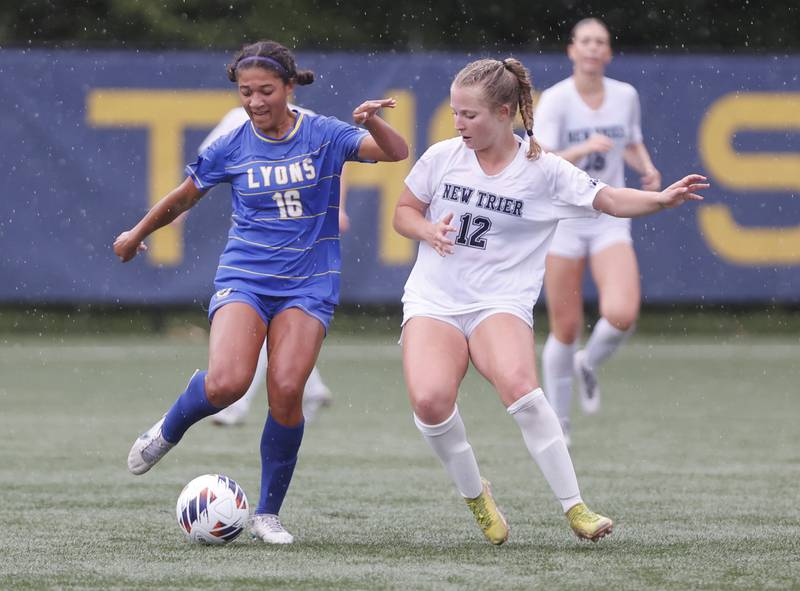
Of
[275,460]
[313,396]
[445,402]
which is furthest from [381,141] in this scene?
[313,396]

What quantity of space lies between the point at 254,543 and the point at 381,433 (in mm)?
3795

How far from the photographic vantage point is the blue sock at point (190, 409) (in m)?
6.00

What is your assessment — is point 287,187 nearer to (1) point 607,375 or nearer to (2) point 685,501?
(2) point 685,501

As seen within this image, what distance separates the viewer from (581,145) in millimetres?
8891

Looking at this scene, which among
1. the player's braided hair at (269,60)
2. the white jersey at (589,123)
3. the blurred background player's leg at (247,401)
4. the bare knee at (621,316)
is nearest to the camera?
the player's braided hair at (269,60)

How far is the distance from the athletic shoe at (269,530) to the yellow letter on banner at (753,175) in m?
9.97

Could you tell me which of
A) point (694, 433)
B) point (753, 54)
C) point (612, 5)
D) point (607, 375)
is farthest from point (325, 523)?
point (612, 5)

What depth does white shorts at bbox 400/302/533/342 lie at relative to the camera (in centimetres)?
600

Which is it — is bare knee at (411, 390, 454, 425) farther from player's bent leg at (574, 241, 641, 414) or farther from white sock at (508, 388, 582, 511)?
player's bent leg at (574, 241, 641, 414)

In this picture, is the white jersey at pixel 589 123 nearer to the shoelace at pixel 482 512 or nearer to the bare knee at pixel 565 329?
the bare knee at pixel 565 329

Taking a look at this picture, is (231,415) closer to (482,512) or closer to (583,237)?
(583,237)

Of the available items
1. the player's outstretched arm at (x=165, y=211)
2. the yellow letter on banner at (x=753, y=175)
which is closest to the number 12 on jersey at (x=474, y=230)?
the player's outstretched arm at (x=165, y=211)

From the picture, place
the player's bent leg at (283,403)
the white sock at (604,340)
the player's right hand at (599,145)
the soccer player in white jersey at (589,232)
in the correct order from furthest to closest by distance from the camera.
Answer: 1. the white sock at (604,340)
2. the soccer player in white jersey at (589,232)
3. the player's right hand at (599,145)
4. the player's bent leg at (283,403)

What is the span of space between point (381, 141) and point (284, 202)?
1.48 ft
